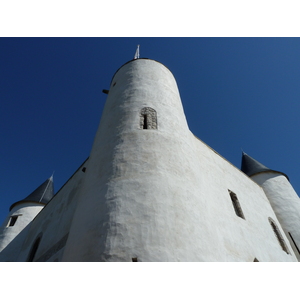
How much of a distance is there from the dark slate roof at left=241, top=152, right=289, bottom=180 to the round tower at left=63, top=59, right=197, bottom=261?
9842 millimetres

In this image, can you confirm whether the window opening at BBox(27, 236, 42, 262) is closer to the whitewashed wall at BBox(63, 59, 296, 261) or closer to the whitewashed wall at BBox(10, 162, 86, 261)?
the whitewashed wall at BBox(10, 162, 86, 261)

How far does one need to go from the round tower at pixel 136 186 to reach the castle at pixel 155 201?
2cm

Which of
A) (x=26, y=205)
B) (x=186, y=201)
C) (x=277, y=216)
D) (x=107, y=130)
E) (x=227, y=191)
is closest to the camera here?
(x=186, y=201)

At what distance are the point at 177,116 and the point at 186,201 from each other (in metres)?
3.77

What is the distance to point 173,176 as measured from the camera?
6551 millimetres

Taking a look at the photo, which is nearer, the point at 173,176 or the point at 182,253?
the point at 182,253

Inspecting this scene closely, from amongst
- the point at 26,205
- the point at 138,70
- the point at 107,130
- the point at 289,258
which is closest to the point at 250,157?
the point at 289,258

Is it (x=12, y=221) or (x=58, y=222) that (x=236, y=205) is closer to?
(x=58, y=222)

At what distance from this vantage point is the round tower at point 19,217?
14927mm

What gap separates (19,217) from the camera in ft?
55.8

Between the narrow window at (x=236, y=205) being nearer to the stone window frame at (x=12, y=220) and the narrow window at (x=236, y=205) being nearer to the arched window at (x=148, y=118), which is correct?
the arched window at (x=148, y=118)

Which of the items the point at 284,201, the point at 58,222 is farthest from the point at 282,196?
the point at 58,222

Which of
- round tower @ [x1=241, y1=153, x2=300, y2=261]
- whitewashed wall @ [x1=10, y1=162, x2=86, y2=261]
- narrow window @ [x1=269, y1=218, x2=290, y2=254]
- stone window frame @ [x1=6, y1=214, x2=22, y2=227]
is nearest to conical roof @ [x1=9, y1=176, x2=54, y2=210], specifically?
stone window frame @ [x1=6, y1=214, x2=22, y2=227]

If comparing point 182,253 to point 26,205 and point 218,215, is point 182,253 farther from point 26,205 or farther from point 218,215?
point 26,205
